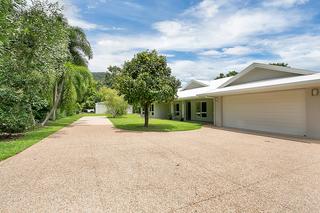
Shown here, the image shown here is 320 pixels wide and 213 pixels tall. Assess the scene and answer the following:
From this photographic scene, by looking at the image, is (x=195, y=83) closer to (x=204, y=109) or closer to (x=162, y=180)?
(x=204, y=109)

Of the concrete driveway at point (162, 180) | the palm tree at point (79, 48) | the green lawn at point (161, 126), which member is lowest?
the concrete driveway at point (162, 180)

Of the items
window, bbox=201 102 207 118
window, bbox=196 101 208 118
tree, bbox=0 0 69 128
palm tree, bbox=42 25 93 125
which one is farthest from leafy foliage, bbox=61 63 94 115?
window, bbox=201 102 207 118

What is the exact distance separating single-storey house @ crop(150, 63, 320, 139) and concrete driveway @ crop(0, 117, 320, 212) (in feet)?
11.9

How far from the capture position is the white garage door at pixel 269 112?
464 inches

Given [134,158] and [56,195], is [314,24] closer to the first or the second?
[134,158]

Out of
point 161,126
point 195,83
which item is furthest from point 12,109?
point 195,83

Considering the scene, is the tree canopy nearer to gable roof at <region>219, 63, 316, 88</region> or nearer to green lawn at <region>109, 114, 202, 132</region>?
green lawn at <region>109, 114, 202, 132</region>

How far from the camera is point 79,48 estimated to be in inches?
862

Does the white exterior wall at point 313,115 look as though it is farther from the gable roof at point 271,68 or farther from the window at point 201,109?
the window at point 201,109

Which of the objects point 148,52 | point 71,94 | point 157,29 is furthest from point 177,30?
point 71,94

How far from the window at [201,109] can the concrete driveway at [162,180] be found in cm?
1363

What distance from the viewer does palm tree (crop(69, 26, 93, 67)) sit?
840 inches

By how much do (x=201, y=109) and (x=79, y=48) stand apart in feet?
44.6

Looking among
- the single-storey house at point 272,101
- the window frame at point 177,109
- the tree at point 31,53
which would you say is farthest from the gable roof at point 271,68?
the tree at point 31,53
